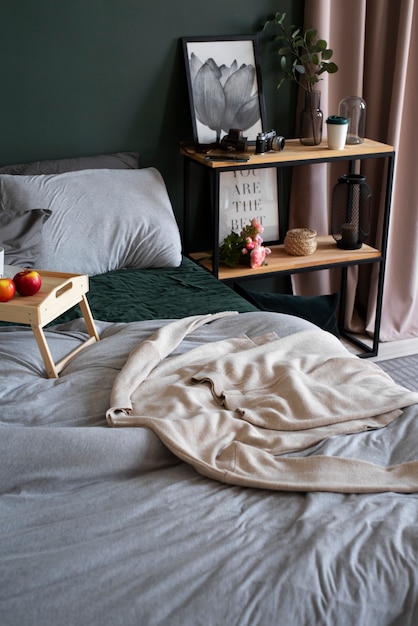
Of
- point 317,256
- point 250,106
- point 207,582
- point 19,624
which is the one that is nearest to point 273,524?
point 207,582

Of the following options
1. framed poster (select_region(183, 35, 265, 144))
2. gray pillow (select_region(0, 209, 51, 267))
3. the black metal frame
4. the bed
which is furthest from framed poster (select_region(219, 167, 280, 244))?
the bed

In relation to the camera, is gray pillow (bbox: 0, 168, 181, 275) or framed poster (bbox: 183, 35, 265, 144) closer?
gray pillow (bbox: 0, 168, 181, 275)

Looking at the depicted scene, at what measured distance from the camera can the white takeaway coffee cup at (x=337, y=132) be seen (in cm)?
307

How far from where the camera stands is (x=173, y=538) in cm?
139

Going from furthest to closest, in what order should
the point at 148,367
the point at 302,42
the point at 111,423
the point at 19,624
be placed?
the point at 302,42
the point at 148,367
the point at 111,423
the point at 19,624

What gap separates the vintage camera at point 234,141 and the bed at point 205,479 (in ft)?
2.97

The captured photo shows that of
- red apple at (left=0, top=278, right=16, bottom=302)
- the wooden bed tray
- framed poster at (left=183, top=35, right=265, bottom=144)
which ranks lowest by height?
the wooden bed tray

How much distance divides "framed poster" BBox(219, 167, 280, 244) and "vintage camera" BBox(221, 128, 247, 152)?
0.25m

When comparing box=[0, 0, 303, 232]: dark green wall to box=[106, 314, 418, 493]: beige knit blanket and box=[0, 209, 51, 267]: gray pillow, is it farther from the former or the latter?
box=[106, 314, 418, 493]: beige knit blanket

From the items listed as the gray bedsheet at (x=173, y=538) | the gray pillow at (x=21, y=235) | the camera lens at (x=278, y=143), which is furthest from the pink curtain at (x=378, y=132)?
the gray bedsheet at (x=173, y=538)

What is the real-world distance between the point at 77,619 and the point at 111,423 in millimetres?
527

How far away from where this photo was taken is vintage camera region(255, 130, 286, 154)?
3.03 m

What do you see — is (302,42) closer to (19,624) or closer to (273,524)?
(273,524)

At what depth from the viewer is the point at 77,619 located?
1214 millimetres
